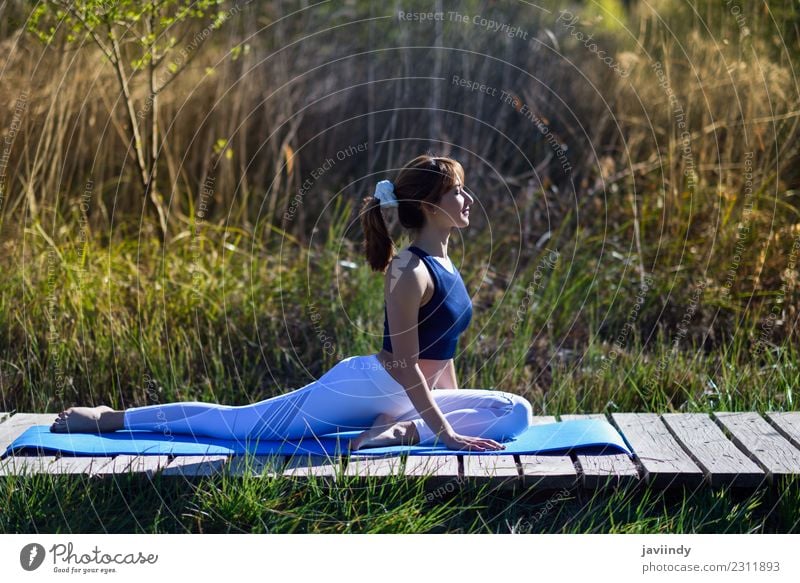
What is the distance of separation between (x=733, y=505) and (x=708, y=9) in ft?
14.8

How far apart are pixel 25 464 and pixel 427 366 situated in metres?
1.51

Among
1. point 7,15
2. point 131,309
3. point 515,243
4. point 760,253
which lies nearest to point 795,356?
point 760,253

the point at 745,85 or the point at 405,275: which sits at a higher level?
the point at 745,85

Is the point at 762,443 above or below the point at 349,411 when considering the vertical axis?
below

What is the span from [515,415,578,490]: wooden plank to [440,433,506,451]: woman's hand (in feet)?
0.48

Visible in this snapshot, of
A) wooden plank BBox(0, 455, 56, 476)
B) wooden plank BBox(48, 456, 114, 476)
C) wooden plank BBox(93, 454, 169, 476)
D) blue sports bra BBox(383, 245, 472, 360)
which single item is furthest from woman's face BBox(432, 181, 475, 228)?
wooden plank BBox(0, 455, 56, 476)

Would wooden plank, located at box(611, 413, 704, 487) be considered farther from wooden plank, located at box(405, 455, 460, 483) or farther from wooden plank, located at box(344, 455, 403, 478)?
wooden plank, located at box(344, 455, 403, 478)

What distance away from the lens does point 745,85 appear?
6.61m

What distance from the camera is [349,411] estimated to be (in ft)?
13.1

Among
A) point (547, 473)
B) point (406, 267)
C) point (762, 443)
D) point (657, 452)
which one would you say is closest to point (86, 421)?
point (406, 267)

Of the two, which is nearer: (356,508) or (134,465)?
(356,508)

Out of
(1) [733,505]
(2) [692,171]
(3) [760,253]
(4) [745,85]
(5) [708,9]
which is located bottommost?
(1) [733,505]

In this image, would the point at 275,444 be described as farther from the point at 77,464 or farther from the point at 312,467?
the point at 77,464

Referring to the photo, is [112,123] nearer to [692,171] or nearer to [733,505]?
[692,171]
